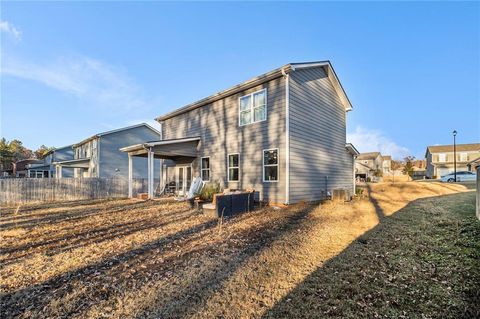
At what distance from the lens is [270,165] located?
436 inches

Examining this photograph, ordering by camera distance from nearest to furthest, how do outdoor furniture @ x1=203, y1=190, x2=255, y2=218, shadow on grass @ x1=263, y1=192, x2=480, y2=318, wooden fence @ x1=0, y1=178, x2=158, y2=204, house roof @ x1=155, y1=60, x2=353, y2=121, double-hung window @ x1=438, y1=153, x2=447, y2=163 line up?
shadow on grass @ x1=263, y1=192, x2=480, y2=318, outdoor furniture @ x1=203, y1=190, x2=255, y2=218, house roof @ x1=155, y1=60, x2=353, y2=121, wooden fence @ x1=0, y1=178, x2=158, y2=204, double-hung window @ x1=438, y1=153, x2=447, y2=163

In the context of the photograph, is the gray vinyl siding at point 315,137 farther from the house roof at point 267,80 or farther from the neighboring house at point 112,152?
the neighboring house at point 112,152

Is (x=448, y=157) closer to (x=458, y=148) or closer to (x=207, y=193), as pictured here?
(x=458, y=148)

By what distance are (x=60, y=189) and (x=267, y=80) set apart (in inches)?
593

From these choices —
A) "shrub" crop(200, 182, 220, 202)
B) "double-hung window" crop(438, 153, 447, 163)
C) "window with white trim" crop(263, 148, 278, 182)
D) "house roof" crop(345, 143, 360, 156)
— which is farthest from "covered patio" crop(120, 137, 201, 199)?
"double-hung window" crop(438, 153, 447, 163)

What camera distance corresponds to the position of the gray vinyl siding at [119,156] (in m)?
22.1

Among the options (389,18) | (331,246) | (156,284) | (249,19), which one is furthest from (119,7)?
(389,18)

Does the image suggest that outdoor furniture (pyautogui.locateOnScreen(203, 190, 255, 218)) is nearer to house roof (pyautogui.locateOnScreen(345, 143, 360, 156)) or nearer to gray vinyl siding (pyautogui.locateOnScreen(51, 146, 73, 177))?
→ house roof (pyautogui.locateOnScreen(345, 143, 360, 156))

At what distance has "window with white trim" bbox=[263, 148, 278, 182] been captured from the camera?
10.9 metres

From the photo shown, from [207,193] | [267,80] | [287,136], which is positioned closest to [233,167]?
[207,193]

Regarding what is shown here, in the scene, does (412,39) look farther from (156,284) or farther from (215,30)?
(156,284)

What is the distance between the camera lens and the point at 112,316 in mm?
2717

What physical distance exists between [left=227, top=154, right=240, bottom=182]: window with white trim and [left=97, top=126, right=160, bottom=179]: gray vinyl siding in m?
12.9

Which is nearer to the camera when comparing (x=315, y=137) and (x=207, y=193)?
(x=207, y=193)
